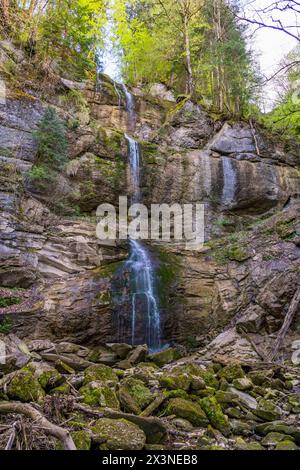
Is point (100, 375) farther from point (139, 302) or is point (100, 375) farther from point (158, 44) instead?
point (158, 44)

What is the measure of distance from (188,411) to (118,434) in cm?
109

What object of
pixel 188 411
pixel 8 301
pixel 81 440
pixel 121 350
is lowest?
pixel 121 350

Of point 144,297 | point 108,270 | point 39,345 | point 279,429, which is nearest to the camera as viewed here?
point 279,429

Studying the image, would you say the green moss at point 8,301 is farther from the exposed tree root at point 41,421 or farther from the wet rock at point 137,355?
the exposed tree root at point 41,421

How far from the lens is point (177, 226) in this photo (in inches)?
464

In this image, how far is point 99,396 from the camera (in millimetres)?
3934

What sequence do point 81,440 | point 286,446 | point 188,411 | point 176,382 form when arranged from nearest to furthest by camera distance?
point 81,440 < point 286,446 < point 188,411 < point 176,382

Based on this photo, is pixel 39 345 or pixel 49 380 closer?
pixel 49 380

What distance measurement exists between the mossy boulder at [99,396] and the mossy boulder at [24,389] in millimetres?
580

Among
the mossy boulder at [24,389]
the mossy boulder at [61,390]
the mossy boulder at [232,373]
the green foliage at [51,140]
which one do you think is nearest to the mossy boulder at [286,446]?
the mossy boulder at [232,373]

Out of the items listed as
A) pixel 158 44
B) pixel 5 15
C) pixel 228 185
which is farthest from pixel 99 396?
pixel 158 44

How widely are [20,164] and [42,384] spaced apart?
7431 millimetres

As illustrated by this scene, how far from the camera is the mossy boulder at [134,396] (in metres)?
3.85
